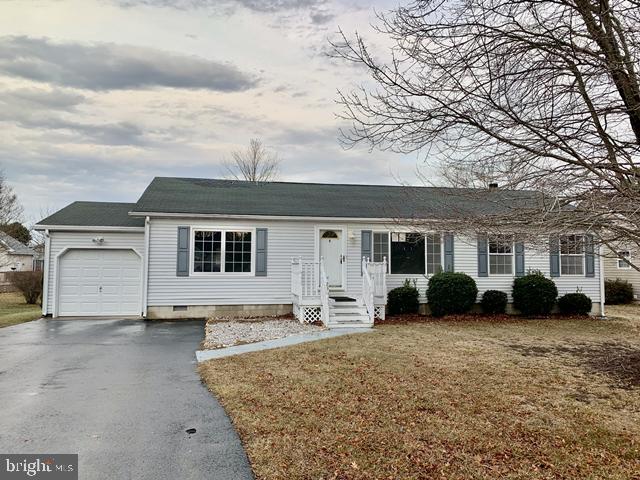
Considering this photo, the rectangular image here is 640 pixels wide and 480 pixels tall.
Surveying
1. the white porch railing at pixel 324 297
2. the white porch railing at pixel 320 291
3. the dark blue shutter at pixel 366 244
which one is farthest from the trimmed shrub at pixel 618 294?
the white porch railing at pixel 324 297

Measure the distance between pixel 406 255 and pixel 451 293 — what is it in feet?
6.17

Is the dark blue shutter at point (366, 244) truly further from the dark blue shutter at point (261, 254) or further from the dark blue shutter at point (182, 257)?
the dark blue shutter at point (182, 257)

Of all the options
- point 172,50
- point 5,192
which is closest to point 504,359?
point 172,50

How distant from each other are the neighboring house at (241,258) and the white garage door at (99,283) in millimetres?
31

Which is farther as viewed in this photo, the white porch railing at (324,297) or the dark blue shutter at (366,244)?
the dark blue shutter at (366,244)

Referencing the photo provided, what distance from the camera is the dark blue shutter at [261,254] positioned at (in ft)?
41.0

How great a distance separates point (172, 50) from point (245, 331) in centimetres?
793

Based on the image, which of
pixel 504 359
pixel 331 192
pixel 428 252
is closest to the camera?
pixel 504 359

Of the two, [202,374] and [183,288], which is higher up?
[183,288]

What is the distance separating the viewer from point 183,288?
39.7 ft

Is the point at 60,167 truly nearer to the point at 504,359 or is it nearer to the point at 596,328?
the point at 504,359

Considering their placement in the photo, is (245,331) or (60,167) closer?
(245,331)

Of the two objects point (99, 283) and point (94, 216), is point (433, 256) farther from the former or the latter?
point (94, 216)

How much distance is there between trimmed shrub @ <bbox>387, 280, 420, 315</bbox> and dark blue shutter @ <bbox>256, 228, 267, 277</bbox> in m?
3.98
